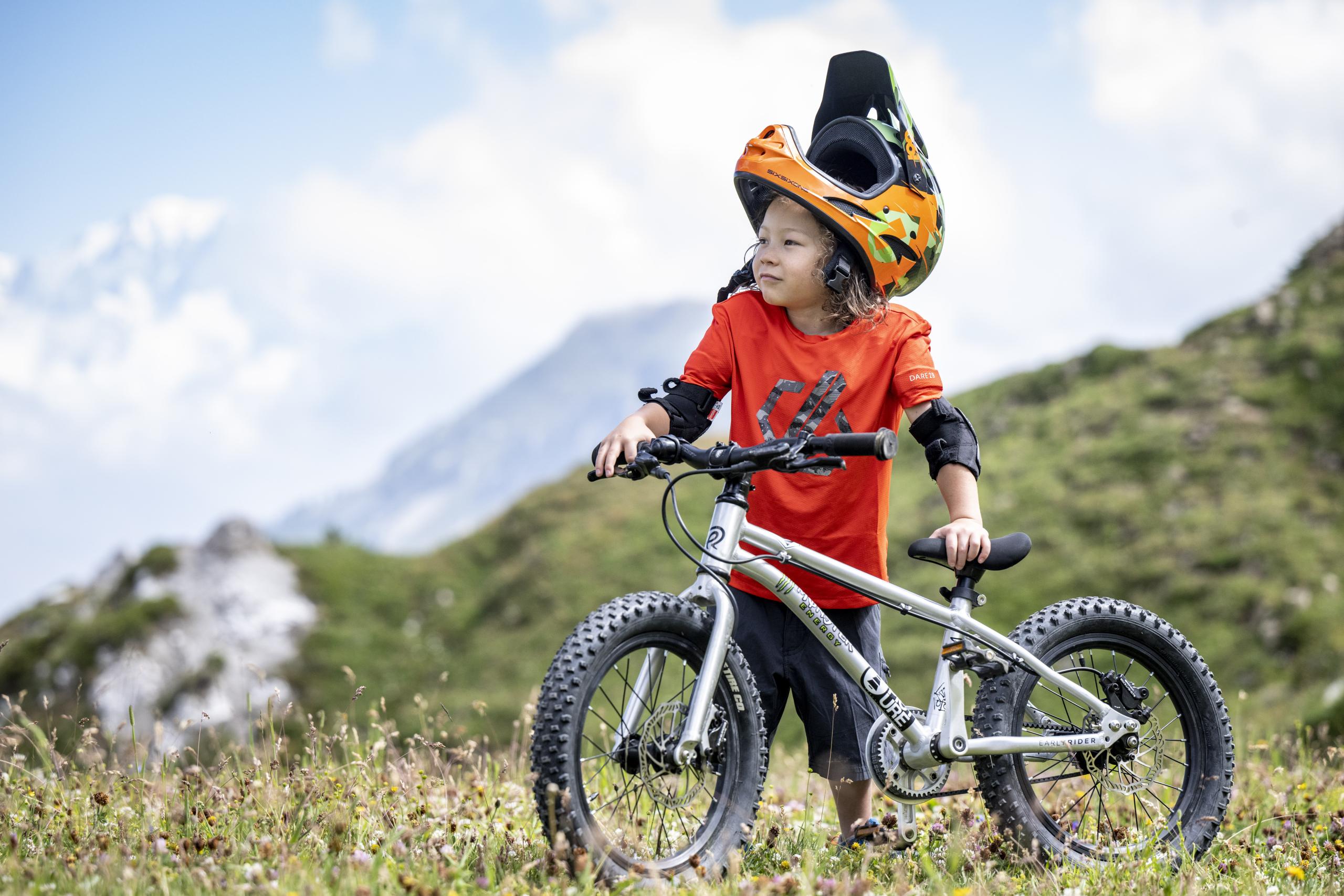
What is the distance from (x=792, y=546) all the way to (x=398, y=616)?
1538cm

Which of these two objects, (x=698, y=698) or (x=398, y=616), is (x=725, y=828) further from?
(x=398, y=616)

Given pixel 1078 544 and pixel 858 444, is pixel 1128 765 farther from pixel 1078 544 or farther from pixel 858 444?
pixel 1078 544

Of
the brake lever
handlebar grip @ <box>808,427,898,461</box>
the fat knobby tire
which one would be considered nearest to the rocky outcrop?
the fat knobby tire

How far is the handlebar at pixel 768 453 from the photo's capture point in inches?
133

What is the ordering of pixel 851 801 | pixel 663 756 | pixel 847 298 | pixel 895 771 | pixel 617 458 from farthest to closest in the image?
pixel 851 801, pixel 847 298, pixel 895 771, pixel 617 458, pixel 663 756

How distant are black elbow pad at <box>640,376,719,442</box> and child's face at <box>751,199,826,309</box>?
45cm

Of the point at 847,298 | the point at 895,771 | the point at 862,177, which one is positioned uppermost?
the point at 862,177

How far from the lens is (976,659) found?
13.4 feet

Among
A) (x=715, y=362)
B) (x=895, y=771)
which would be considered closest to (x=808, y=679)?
(x=895, y=771)

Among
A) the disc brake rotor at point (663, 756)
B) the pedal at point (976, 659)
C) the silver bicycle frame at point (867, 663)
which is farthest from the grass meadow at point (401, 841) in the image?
the pedal at point (976, 659)

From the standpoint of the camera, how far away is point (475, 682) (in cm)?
1572

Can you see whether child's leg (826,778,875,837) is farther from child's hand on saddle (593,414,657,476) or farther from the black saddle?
child's hand on saddle (593,414,657,476)

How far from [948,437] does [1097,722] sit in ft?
4.35

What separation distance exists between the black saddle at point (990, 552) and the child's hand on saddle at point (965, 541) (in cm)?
2
